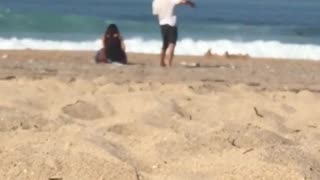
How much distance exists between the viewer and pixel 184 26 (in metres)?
33.3

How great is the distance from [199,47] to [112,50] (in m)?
11.4

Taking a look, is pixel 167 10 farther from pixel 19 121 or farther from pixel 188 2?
pixel 19 121

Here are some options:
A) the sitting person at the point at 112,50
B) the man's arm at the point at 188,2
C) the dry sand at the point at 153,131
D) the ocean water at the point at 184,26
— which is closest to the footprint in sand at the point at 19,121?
the dry sand at the point at 153,131

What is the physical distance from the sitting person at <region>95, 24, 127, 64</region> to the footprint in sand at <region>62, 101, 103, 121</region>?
6.39 m

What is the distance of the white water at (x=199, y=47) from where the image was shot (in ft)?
74.8

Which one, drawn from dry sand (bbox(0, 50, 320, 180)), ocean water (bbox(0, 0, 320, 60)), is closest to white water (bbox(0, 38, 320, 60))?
ocean water (bbox(0, 0, 320, 60))

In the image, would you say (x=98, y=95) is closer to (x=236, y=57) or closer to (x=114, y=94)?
(x=114, y=94)

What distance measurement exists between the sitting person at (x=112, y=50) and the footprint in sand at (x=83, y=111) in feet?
21.0

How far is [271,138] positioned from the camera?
18.9ft

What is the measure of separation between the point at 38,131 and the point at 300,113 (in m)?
2.47

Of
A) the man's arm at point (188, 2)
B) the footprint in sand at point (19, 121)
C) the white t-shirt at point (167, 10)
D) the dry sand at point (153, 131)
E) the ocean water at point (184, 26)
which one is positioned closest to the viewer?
the dry sand at point (153, 131)

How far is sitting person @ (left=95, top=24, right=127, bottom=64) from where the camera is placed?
13125mm

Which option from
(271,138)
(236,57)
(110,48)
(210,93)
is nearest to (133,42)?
(236,57)

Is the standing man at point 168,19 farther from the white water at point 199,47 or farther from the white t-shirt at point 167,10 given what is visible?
the white water at point 199,47
